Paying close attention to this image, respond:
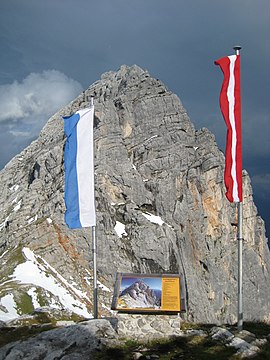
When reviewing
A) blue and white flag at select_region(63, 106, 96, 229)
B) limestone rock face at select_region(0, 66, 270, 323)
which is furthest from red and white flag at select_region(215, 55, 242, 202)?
limestone rock face at select_region(0, 66, 270, 323)

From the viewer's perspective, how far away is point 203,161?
13388 centimetres

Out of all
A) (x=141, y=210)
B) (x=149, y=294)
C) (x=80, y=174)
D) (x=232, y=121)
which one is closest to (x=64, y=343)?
(x=149, y=294)

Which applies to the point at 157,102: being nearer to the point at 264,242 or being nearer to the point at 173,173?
the point at 173,173

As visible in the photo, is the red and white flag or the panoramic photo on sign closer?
the panoramic photo on sign

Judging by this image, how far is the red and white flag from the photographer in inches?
820

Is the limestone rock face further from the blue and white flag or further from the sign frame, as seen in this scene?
the sign frame

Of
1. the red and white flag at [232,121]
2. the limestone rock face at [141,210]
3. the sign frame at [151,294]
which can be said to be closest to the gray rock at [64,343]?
the sign frame at [151,294]

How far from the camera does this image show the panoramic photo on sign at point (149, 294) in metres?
20.4

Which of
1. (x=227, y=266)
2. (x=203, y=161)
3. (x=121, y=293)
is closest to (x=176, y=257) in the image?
(x=227, y=266)

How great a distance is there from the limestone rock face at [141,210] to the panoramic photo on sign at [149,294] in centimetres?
4953

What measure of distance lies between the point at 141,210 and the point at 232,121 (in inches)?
3784

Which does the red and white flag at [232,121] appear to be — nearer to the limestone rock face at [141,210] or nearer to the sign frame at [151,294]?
the sign frame at [151,294]

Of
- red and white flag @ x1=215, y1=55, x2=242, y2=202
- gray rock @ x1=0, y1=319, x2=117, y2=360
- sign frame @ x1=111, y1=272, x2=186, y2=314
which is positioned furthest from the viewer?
red and white flag @ x1=215, y1=55, x2=242, y2=202

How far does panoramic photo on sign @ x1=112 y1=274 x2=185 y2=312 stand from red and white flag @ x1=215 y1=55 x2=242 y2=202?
184 inches
